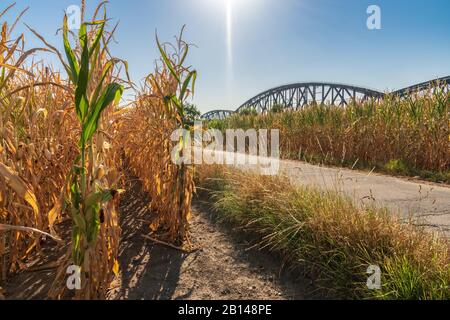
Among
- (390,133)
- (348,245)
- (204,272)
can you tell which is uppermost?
(390,133)

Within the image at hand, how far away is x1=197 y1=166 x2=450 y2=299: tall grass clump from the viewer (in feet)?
4.19

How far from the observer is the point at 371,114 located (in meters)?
6.62

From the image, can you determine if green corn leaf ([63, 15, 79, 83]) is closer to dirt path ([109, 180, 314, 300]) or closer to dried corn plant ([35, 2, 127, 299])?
dried corn plant ([35, 2, 127, 299])

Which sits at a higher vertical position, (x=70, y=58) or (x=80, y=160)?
(x=70, y=58)

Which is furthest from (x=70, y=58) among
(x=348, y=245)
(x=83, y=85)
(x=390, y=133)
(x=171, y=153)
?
(x=390, y=133)

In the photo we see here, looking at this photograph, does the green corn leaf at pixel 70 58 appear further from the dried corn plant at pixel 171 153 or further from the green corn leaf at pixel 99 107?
the dried corn plant at pixel 171 153

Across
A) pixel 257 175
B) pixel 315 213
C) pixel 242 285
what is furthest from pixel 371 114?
pixel 242 285

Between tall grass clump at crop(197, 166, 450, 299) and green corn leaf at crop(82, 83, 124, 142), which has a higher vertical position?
green corn leaf at crop(82, 83, 124, 142)

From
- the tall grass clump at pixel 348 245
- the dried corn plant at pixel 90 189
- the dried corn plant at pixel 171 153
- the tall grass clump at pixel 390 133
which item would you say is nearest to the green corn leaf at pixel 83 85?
the dried corn plant at pixel 90 189

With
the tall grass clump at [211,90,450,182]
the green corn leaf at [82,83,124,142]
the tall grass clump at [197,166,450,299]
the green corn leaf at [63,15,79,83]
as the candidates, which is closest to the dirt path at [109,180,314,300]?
the tall grass clump at [197,166,450,299]

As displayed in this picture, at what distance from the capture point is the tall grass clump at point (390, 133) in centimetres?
527

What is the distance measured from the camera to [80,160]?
170 centimetres

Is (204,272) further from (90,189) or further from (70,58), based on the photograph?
(70,58)

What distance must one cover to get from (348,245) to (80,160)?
151 centimetres
